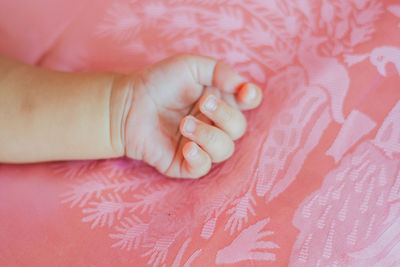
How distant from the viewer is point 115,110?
57 cm

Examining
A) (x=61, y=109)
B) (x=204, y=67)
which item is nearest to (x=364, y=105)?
(x=204, y=67)

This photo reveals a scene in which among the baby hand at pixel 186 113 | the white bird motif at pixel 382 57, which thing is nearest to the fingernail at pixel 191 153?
the baby hand at pixel 186 113

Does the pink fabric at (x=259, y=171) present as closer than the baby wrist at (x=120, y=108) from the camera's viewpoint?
Yes

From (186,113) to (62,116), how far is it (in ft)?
0.63

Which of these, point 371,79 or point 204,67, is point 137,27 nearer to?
point 204,67

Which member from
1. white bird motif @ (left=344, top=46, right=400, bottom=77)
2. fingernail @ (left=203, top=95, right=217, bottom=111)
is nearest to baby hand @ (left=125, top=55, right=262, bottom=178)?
fingernail @ (left=203, top=95, right=217, bottom=111)

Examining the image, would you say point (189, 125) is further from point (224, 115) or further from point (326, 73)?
point (326, 73)

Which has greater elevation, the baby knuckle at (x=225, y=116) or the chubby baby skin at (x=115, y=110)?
the baby knuckle at (x=225, y=116)

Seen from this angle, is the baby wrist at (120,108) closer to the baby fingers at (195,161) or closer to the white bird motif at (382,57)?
the baby fingers at (195,161)

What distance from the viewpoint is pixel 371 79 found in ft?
1.64

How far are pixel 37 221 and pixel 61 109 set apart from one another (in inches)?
6.8

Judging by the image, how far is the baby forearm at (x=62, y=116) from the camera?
22.2 inches

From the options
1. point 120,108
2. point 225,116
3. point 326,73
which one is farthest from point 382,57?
point 120,108

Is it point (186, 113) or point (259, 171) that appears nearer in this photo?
point (259, 171)
